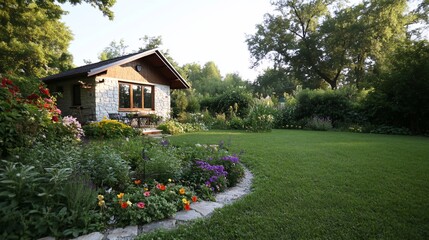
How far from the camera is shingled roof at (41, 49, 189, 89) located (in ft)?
31.2

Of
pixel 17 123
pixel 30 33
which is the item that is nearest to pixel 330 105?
pixel 17 123

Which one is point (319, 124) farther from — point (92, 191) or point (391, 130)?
point (92, 191)

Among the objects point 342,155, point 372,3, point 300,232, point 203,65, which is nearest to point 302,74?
point 372,3

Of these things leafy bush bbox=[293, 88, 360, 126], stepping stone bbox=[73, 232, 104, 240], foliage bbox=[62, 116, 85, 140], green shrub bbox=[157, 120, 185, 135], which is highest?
leafy bush bbox=[293, 88, 360, 126]

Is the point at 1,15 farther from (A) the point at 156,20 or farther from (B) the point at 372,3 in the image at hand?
(B) the point at 372,3

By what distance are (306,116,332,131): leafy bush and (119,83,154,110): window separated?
7.89 m

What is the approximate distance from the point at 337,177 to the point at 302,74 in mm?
22549

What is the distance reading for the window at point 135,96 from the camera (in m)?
10.7

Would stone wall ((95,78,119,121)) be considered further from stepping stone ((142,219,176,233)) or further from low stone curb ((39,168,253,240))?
stepping stone ((142,219,176,233))

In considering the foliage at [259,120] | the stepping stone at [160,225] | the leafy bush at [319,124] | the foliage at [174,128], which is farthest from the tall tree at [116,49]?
the stepping stone at [160,225]

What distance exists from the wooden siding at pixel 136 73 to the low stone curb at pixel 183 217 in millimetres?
8812

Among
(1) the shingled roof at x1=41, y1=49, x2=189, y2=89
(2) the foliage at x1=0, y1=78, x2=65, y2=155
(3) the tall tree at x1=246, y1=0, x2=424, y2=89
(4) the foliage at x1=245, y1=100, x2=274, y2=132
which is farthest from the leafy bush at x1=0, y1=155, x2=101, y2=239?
(3) the tall tree at x1=246, y1=0, x2=424, y2=89

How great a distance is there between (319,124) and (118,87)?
9203mm

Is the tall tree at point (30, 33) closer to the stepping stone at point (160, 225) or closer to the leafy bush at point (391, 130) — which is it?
the stepping stone at point (160, 225)
